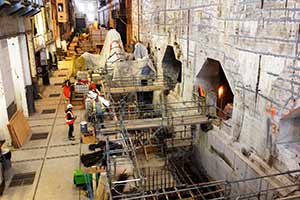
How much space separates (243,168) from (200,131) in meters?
2.99

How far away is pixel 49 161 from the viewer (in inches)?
382

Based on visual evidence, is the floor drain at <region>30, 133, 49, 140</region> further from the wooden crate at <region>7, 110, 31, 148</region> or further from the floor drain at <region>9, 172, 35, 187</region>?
the floor drain at <region>9, 172, 35, 187</region>

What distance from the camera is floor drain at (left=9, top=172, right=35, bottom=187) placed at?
8484 mm

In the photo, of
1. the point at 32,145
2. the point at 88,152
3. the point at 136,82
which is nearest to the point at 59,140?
the point at 32,145

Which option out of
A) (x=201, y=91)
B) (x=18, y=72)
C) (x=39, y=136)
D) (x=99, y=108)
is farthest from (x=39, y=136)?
(x=201, y=91)

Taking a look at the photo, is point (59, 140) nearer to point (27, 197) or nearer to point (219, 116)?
point (27, 197)

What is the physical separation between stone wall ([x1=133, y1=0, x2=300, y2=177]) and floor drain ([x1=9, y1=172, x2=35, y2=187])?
6.01m

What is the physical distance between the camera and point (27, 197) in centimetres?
782

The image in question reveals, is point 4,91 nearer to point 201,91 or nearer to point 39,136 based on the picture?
point 39,136

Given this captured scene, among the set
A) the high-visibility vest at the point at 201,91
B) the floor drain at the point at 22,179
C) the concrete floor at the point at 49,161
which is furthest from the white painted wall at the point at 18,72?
the high-visibility vest at the point at 201,91

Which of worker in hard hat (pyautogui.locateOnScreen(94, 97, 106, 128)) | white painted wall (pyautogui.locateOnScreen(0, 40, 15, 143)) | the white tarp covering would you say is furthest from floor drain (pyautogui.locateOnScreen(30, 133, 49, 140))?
the white tarp covering

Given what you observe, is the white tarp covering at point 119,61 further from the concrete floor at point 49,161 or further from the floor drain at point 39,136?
the floor drain at point 39,136

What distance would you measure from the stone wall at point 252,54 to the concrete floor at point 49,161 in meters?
4.87

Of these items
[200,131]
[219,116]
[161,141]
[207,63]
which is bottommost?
[161,141]
